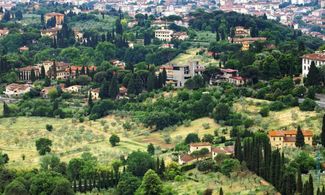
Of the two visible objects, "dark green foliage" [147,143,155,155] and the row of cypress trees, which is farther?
"dark green foliage" [147,143,155,155]

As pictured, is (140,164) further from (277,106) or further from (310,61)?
(310,61)

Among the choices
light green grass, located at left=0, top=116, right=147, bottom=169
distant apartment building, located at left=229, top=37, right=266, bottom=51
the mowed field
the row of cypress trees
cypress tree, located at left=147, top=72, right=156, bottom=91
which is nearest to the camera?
the row of cypress trees

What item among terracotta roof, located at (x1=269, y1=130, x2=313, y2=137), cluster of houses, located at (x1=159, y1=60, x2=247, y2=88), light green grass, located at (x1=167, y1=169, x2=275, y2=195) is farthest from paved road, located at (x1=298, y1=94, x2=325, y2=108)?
light green grass, located at (x1=167, y1=169, x2=275, y2=195)

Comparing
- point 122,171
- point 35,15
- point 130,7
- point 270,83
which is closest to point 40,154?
point 122,171

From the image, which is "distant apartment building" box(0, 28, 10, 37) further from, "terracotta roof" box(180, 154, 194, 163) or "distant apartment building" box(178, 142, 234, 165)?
"terracotta roof" box(180, 154, 194, 163)

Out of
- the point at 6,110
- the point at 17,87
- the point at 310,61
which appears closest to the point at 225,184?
the point at 310,61

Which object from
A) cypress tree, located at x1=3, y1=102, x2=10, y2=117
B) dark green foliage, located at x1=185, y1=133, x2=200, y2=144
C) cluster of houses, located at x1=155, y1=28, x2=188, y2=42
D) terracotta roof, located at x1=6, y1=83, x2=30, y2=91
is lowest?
cypress tree, located at x1=3, y1=102, x2=10, y2=117

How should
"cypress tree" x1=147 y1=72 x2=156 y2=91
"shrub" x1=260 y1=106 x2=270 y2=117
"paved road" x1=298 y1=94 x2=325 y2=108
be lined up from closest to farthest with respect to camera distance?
"shrub" x1=260 y1=106 x2=270 y2=117 < "paved road" x1=298 y1=94 x2=325 y2=108 < "cypress tree" x1=147 y1=72 x2=156 y2=91

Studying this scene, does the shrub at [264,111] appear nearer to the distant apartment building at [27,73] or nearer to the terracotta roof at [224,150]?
the terracotta roof at [224,150]
